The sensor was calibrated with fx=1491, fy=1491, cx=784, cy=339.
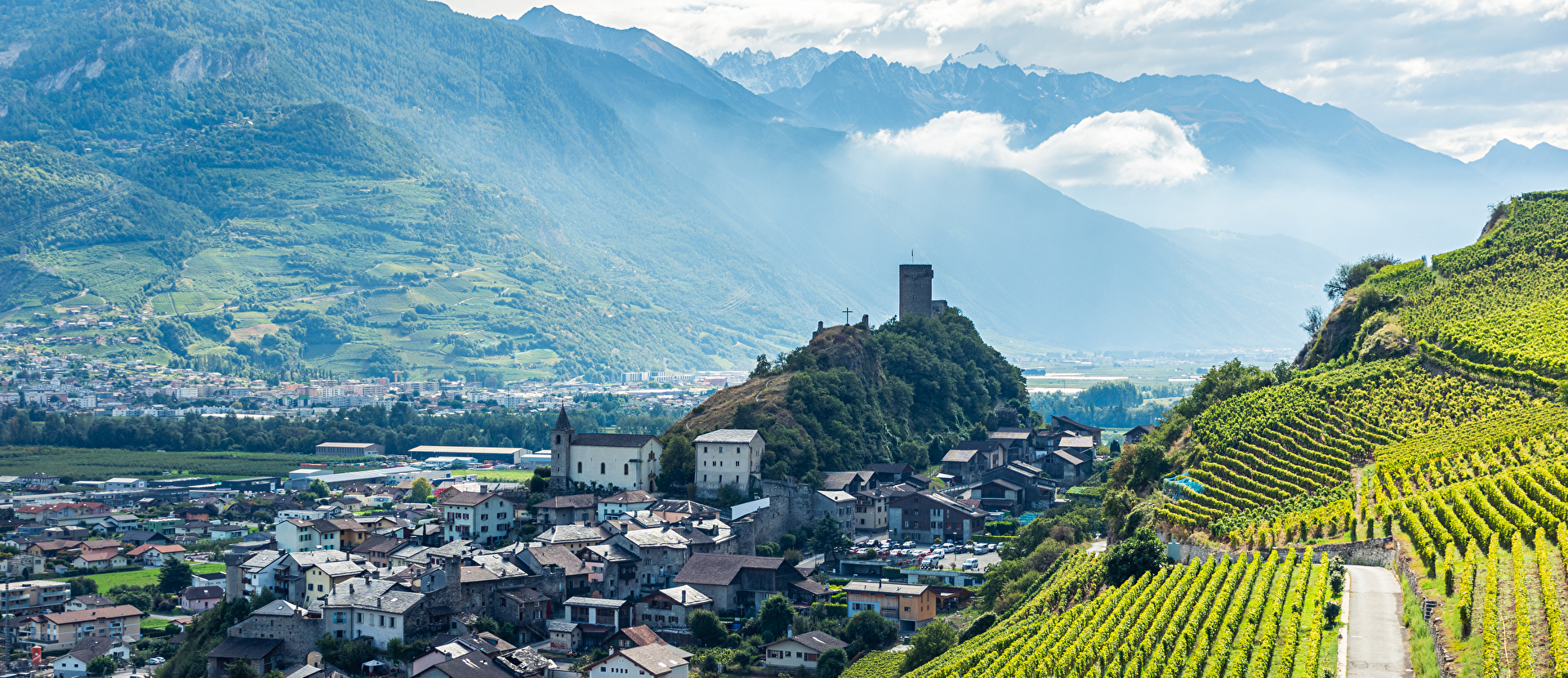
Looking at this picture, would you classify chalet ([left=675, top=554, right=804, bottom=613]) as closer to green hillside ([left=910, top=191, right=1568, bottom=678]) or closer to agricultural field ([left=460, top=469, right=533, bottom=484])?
green hillside ([left=910, top=191, right=1568, bottom=678])

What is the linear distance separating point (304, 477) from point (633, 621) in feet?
263

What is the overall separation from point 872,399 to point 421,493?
140ft

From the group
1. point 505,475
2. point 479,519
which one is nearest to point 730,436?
point 479,519

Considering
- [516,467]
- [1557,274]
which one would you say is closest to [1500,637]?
[1557,274]

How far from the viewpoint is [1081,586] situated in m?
52.2

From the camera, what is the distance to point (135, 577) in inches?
3883

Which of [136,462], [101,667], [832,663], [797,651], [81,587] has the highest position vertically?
[136,462]

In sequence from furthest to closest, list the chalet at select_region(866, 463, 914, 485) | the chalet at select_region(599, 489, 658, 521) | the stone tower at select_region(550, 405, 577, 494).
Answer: the chalet at select_region(866, 463, 914, 485)
the stone tower at select_region(550, 405, 577, 494)
the chalet at select_region(599, 489, 658, 521)

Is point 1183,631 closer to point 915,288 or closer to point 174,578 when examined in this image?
point 174,578

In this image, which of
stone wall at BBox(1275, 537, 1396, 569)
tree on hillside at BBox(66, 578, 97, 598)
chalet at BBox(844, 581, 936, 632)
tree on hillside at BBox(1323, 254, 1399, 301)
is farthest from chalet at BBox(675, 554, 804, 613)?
tree on hillside at BBox(1323, 254, 1399, 301)

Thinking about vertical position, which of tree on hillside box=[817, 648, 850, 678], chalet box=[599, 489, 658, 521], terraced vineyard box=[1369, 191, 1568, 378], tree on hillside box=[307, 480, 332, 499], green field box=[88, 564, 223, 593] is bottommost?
green field box=[88, 564, 223, 593]

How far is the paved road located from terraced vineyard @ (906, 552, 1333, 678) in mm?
754

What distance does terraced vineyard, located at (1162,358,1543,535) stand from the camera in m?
55.2

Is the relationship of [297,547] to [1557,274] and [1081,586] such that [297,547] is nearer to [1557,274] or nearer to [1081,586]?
[1081,586]
